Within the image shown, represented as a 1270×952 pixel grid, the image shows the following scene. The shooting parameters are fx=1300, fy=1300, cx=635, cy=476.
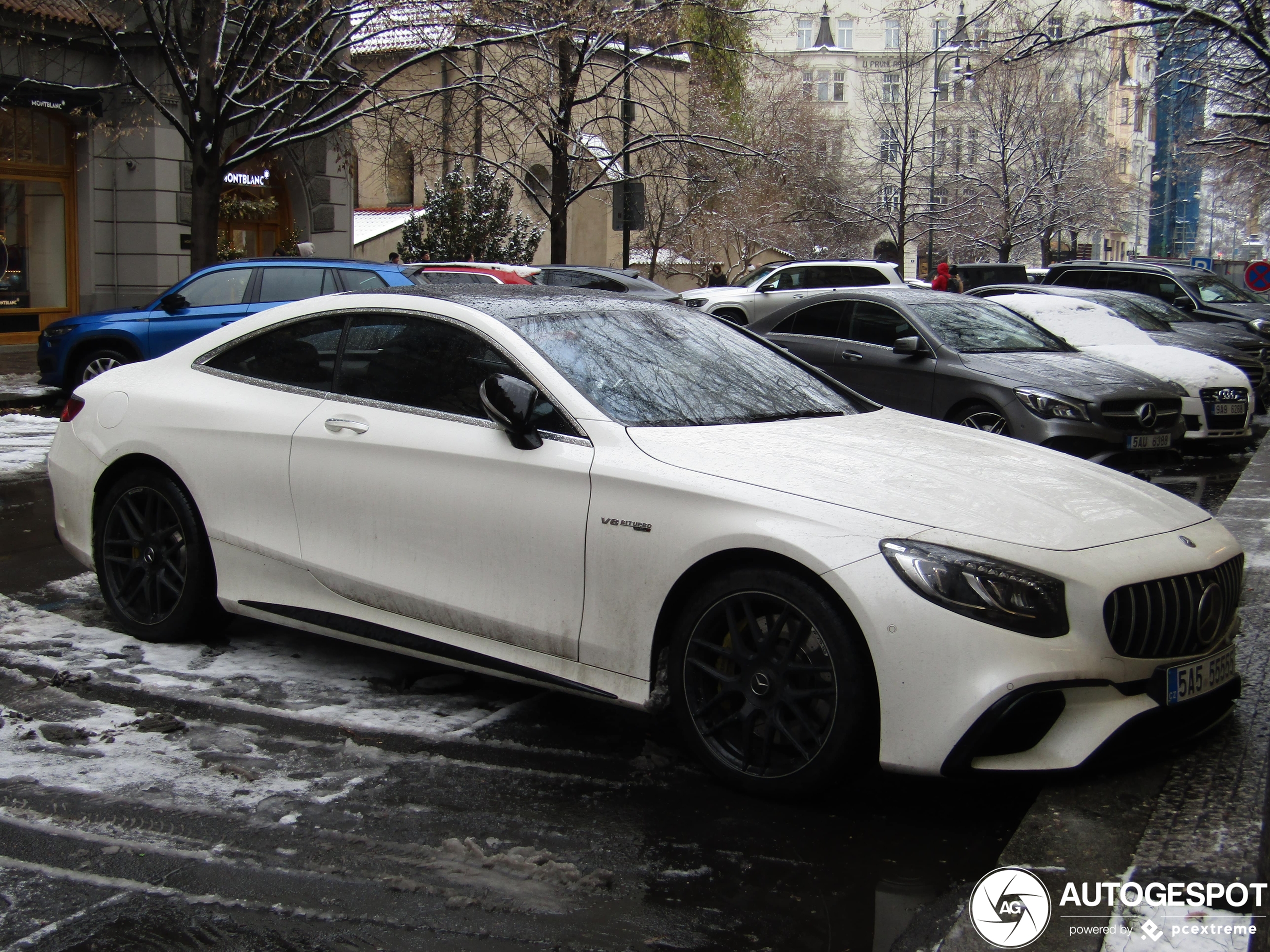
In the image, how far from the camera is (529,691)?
16.3 feet

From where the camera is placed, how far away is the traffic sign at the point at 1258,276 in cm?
2152

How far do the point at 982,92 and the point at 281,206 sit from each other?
30.7 metres

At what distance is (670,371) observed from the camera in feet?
15.4

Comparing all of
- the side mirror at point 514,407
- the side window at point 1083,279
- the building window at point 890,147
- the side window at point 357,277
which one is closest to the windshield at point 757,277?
the side window at point 1083,279

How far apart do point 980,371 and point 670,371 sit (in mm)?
6193

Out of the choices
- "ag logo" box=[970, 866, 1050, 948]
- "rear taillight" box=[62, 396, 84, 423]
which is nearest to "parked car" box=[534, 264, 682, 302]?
"rear taillight" box=[62, 396, 84, 423]

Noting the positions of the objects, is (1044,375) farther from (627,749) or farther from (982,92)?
(982,92)

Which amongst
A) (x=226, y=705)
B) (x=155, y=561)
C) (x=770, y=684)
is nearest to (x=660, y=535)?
(x=770, y=684)

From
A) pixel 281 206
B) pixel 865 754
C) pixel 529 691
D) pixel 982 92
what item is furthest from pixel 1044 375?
pixel 982 92

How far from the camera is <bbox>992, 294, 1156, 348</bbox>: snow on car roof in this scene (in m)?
13.8

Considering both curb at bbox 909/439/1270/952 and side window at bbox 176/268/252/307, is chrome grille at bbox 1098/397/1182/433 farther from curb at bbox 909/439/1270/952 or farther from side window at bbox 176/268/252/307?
side window at bbox 176/268/252/307

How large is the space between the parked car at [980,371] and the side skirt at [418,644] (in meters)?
6.01

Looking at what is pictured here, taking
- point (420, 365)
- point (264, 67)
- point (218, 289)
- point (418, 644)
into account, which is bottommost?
point (418, 644)

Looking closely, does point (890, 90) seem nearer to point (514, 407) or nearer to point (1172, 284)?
point (1172, 284)
